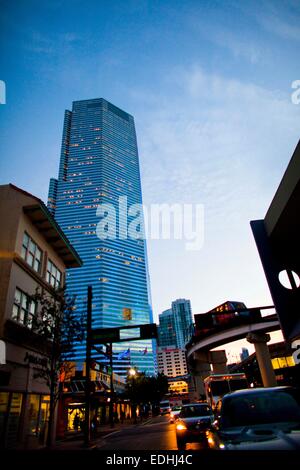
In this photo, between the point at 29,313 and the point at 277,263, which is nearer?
the point at 277,263

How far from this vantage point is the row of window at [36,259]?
1940 cm

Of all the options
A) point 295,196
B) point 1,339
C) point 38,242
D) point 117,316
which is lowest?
point 1,339

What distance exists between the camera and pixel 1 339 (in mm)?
15102

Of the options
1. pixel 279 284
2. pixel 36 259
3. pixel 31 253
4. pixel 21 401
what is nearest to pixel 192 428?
pixel 279 284

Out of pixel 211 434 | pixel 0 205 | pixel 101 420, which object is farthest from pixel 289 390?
pixel 101 420

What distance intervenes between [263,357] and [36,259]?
3121cm

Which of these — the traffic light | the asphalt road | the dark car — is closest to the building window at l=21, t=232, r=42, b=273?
the asphalt road

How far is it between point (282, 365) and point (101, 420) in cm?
4339

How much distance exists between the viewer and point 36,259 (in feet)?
69.5

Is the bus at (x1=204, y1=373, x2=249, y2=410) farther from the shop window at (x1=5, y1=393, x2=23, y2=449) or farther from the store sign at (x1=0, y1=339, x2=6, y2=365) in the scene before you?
the store sign at (x1=0, y1=339, x2=6, y2=365)

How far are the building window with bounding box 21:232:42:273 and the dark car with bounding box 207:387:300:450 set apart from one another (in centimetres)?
1675

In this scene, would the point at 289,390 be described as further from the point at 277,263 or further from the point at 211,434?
the point at 277,263

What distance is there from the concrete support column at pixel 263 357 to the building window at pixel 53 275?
2708 cm

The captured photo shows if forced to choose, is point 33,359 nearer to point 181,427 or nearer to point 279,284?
point 181,427
